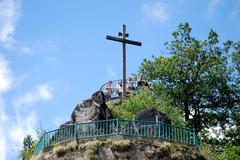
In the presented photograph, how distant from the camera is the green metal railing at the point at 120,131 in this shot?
2369cm

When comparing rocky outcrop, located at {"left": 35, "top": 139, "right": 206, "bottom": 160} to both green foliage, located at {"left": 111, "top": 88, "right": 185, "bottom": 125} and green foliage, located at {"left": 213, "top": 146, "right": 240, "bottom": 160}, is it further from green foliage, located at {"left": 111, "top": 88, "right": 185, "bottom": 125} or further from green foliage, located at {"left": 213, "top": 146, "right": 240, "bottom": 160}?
green foliage, located at {"left": 111, "top": 88, "right": 185, "bottom": 125}

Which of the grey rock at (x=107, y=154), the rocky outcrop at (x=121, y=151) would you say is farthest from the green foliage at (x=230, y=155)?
the grey rock at (x=107, y=154)

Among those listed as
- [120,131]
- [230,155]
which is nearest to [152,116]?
[120,131]

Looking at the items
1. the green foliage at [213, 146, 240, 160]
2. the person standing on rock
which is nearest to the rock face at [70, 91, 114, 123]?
the green foliage at [213, 146, 240, 160]

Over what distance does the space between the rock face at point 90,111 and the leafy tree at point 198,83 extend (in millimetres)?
12499

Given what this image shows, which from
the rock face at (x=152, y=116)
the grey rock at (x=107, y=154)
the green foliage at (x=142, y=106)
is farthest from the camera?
the green foliage at (x=142, y=106)

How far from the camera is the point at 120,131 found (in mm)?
23656

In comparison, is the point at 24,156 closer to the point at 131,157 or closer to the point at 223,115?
the point at 131,157

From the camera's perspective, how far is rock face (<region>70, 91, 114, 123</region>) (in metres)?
25.7

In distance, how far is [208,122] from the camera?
38.5 m

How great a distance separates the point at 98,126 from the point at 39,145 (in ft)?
10.5

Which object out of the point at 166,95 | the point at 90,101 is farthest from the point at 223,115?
the point at 90,101

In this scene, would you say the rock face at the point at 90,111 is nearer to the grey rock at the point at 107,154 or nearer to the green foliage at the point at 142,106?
the grey rock at the point at 107,154

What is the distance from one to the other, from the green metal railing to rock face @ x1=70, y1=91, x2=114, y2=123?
61.0 inches
